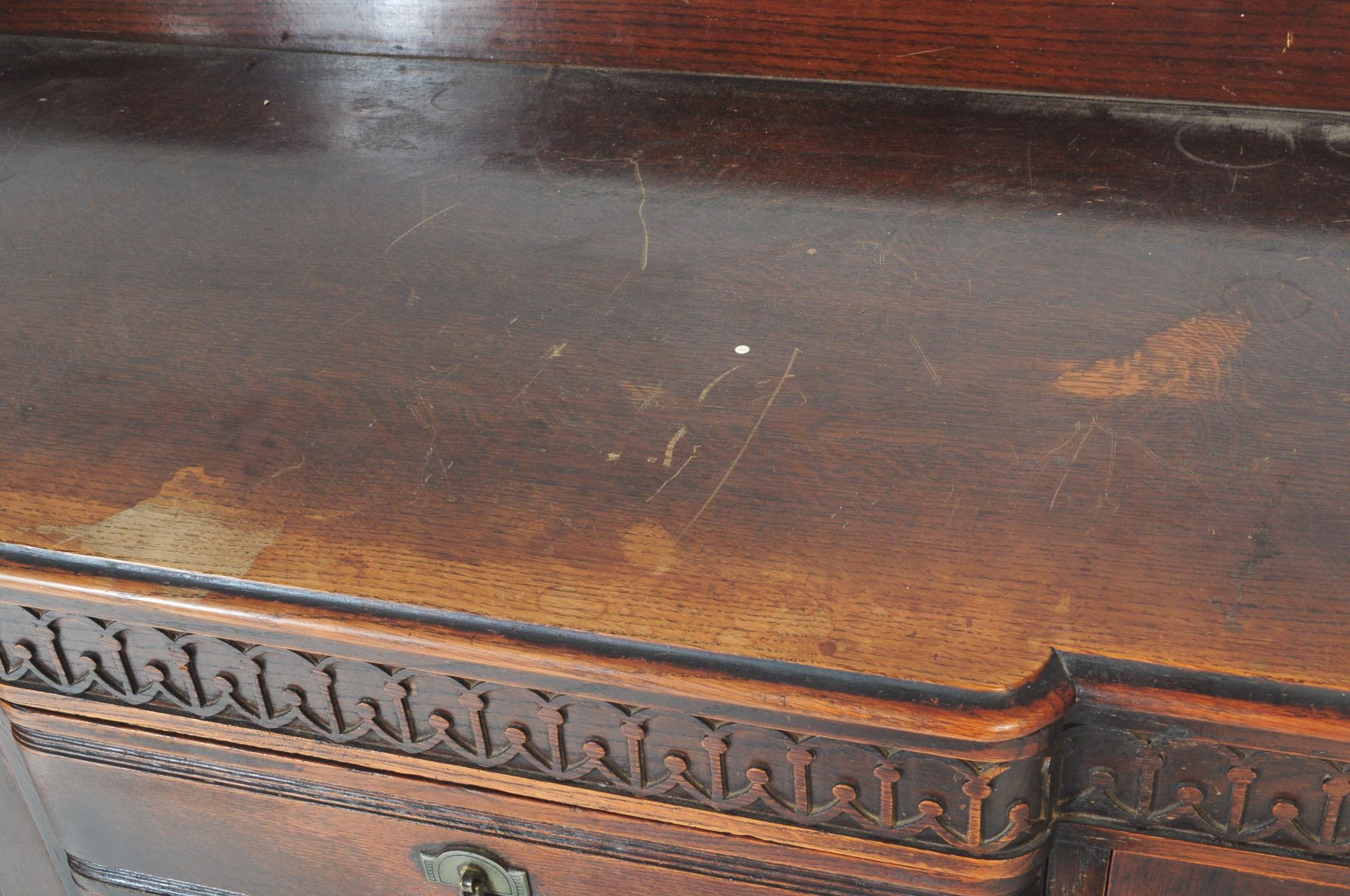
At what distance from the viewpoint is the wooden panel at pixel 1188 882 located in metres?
0.61

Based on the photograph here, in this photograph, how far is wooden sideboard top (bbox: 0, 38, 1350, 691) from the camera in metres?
0.57

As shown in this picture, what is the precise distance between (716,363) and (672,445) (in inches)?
3.1

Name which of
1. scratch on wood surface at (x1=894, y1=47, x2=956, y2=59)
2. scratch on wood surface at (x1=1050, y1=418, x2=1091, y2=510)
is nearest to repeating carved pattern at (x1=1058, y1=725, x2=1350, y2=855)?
scratch on wood surface at (x1=1050, y1=418, x2=1091, y2=510)

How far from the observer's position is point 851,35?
985 mm

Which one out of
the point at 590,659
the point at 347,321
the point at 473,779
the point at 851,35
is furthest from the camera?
the point at 851,35

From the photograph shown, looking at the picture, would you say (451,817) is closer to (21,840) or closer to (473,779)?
(473,779)

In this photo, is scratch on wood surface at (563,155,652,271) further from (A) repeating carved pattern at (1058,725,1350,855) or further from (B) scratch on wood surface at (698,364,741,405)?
(A) repeating carved pattern at (1058,725,1350,855)

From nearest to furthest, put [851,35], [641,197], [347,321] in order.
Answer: [347,321] → [641,197] → [851,35]

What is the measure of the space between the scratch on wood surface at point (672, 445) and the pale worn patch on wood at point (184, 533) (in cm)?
20

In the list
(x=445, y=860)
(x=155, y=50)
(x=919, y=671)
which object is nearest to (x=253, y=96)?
(x=155, y=50)

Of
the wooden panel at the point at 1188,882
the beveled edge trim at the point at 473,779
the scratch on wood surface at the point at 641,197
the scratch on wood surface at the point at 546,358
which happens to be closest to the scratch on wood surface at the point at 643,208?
the scratch on wood surface at the point at 641,197

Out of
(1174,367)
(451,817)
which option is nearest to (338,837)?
(451,817)

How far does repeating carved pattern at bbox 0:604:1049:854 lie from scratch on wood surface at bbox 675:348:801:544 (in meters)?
0.09

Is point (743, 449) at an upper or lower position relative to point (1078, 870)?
upper
